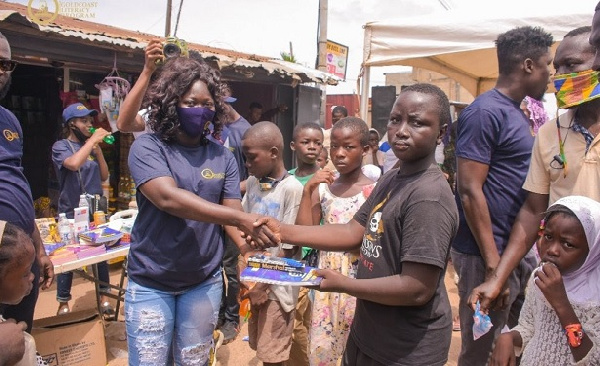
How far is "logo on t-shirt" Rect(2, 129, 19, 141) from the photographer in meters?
2.42

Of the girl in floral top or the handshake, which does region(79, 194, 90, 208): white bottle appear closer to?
the girl in floral top

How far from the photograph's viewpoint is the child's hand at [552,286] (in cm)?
176

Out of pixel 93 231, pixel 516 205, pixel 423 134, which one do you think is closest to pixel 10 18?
pixel 93 231

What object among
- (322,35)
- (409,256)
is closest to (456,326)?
(409,256)

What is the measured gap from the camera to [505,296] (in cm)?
253

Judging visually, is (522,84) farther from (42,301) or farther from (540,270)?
(42,301)

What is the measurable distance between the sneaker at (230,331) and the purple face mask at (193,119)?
268 cm

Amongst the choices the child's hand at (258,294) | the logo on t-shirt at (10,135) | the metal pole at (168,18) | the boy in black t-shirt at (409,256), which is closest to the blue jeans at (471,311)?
the boy in black t-shirt at (409,256)

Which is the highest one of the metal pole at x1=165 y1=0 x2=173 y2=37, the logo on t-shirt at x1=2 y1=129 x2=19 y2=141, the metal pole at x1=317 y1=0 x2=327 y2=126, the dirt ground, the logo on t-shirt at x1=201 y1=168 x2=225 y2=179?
the metal pole at x1=165 y1=0 x2=173 y2=37

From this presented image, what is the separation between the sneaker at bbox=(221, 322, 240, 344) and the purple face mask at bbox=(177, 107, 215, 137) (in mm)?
2682

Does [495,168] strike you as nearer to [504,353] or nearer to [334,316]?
[504,353]

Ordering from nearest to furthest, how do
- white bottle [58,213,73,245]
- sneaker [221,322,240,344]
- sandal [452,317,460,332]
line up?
white bottle [58,213,73,245], sneaker [221,322,240,344], sandal [452,317,460,332]

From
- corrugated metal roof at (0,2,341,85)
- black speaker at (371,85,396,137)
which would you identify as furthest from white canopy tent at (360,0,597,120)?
black speaker at (371,85,396,137)

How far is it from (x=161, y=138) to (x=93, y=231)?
2150mm
